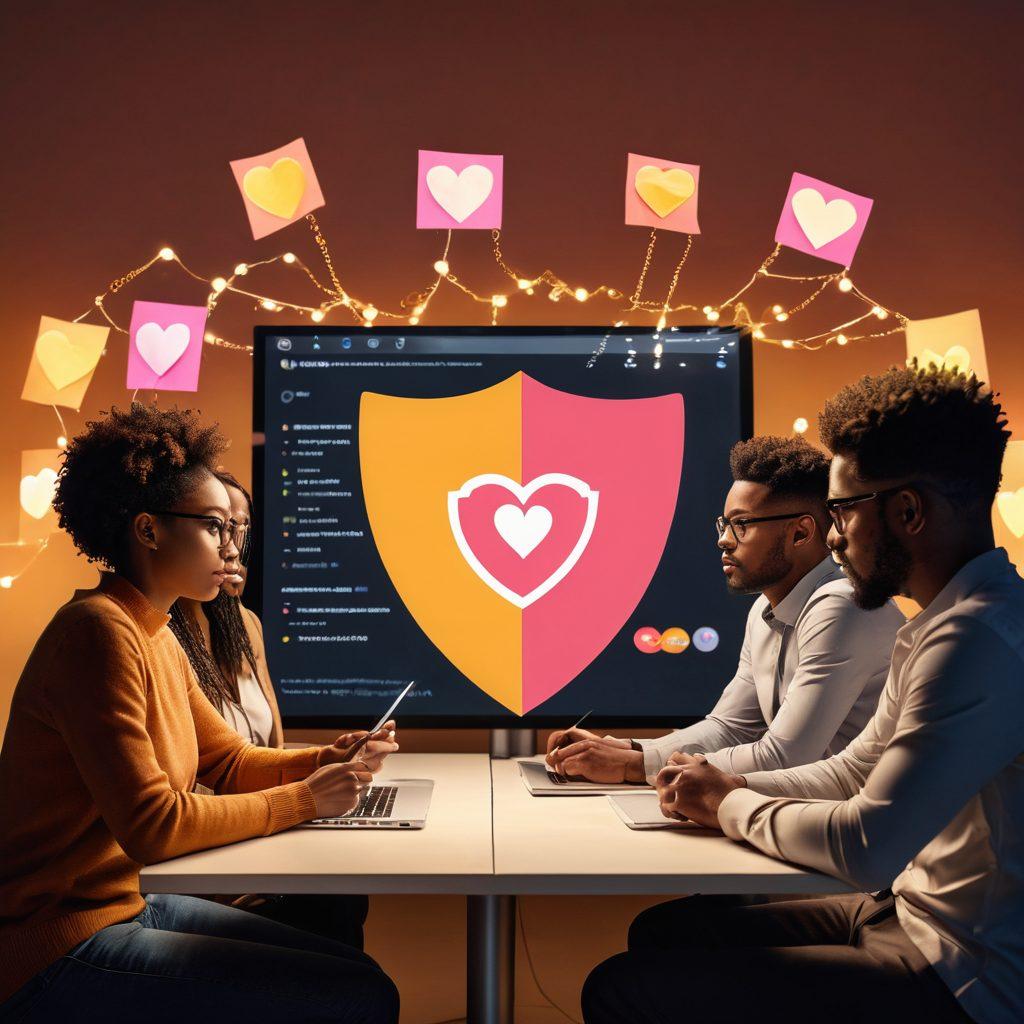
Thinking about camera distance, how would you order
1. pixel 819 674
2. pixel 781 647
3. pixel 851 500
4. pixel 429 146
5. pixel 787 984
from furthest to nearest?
1. pixel 429 146
2. pixel 781 647
3. pixel 819 674
4. pixel 851 500
5. pixel 787 984

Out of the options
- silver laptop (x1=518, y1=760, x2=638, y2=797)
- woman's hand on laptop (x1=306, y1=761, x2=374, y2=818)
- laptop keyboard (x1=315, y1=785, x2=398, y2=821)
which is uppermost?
woman's hand on laptop (x1=306, y1=761, x2=374, y2=818)

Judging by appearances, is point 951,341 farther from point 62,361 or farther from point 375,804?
point 62,361

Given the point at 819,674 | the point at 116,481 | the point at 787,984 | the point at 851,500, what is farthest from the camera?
the point at 819,674

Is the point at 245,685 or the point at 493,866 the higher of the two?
the point at 245,685

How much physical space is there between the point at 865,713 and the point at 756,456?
628 mm

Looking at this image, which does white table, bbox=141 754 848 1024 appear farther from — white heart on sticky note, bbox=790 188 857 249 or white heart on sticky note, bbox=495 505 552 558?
white heart on sticky note, bbox=790 188 857 249

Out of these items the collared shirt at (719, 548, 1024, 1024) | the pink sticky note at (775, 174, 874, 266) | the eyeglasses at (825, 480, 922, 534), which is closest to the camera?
the collared shirt at (719, 548, 1024, 1024)

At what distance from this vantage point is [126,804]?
138cm

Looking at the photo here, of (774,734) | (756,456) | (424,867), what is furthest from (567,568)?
(424,867)

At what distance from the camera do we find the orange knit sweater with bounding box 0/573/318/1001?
1.38 m

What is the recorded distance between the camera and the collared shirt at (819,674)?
1.83m

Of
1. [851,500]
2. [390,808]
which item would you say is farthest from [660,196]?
[390,808]

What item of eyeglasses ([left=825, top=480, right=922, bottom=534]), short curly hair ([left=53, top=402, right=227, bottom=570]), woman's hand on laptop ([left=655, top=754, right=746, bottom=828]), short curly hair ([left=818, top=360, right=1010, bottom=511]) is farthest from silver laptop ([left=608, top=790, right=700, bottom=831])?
short curly hair ([left=53, top=402, right=227, bottom=570])

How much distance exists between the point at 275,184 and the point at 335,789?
5.61ft
